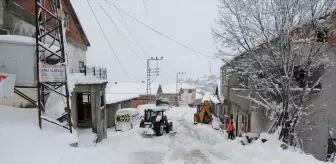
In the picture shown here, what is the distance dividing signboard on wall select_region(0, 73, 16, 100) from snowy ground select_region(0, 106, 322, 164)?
0.88 meters

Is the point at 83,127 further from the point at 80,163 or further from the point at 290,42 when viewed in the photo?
the point at 290,42

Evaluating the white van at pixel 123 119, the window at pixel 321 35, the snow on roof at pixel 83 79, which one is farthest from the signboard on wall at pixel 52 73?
the white van at pixel 123 119

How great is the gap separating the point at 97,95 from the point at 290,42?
10.9 metres

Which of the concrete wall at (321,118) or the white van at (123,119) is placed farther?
the white van at (123,119)

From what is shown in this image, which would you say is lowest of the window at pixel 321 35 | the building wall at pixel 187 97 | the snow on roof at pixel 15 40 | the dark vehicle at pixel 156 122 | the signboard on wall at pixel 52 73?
the building wall at pixel 187 97

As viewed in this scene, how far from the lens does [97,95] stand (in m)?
17.0

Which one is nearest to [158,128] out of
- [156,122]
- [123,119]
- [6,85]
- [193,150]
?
[156,122]

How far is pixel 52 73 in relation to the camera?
1020 centimetres

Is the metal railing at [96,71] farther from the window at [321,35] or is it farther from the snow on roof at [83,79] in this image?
the window at [321,35]

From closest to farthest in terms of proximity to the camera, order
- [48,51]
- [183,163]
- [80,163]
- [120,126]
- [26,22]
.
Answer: [80,163] < [48,51] < [183,163] < [26,22] < [120,126]

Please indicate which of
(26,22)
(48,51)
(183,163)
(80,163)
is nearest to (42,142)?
(80,163)

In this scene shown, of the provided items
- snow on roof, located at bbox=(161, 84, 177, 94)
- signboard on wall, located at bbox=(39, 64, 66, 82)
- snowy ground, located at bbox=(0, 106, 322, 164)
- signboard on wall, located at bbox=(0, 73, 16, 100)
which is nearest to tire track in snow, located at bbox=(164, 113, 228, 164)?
snowy ground, located at bbox=(0, 106, 322, 164)

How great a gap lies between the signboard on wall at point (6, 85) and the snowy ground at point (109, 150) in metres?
0.88

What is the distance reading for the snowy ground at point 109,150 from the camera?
26.9 feet
